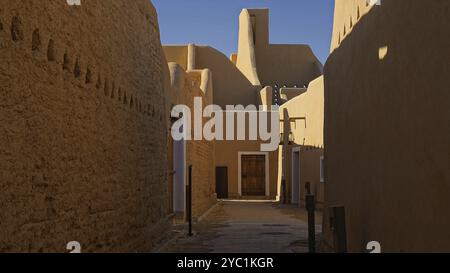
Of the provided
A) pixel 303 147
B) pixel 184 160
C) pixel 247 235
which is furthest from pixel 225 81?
pixel 247 235

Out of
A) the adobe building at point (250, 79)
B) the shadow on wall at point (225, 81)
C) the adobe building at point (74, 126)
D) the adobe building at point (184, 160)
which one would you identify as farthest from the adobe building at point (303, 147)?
the adobe building at point (74, 126)

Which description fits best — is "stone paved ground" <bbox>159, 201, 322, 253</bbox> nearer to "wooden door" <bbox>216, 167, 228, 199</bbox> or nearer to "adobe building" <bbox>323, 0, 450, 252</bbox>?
"adobe building" <bbox>323, 0, 450, 252</bbox>

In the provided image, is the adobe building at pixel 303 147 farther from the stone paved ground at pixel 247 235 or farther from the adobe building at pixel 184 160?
the adobe building at pixel 184 160

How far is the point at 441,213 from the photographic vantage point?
4.54 metres

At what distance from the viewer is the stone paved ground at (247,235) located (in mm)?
10940

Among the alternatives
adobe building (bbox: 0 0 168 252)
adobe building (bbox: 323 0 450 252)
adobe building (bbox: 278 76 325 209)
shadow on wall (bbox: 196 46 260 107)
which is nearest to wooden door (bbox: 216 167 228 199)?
adobe building (bbox: 278 76 325 209)

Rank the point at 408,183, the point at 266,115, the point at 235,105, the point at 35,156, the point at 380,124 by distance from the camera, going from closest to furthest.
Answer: the point at 35,156, the point at 408,183, the point at 380,124, the point at 266,115, the point at 235,105

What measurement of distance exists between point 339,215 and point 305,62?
108ft

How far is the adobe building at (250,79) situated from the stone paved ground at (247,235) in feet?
31.4

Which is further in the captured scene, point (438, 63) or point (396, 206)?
point (396, 206)

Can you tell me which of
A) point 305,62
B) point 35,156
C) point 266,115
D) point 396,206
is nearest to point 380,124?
point 396,206

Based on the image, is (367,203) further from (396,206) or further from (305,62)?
(305,62)

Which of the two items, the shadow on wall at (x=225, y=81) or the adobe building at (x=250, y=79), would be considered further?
the shadow on wall at (x=225, y=81)

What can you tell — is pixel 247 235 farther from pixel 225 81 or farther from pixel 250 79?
pixel 250 79
